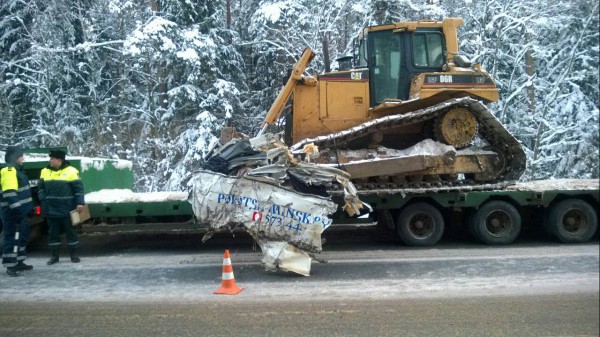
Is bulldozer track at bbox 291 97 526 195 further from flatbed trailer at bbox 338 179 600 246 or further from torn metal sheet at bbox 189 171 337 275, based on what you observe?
torn metal sheet at bbox 189 171 337 275

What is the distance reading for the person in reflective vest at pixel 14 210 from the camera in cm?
730

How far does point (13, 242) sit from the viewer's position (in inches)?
290

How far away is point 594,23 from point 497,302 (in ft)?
13.6

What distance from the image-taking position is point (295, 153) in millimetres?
8398

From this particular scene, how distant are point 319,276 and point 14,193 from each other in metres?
4.85

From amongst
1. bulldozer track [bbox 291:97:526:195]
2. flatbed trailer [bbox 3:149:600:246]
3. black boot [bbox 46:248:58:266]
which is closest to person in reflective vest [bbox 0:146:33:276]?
black boot [bbox 46:248:58:266]

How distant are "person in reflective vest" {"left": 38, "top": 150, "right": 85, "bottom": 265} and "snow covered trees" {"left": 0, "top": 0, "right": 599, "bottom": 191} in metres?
4.72

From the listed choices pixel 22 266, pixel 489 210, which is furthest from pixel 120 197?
pixel 489 210

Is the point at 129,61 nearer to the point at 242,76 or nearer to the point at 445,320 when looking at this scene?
the point at 242,76

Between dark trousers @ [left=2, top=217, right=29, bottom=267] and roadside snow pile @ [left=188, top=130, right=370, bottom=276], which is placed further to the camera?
dark trousers @ [left=2, top=217, right=29, bottom=267]

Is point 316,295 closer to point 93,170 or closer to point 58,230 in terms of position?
point 58,230

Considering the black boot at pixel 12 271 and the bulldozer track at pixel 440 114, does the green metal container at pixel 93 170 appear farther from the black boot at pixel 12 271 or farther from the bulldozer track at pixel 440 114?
the bulldozer track at pixel 440 114

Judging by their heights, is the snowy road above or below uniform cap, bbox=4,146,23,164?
below

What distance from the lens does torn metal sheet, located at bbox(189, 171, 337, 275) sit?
6.95 metres
